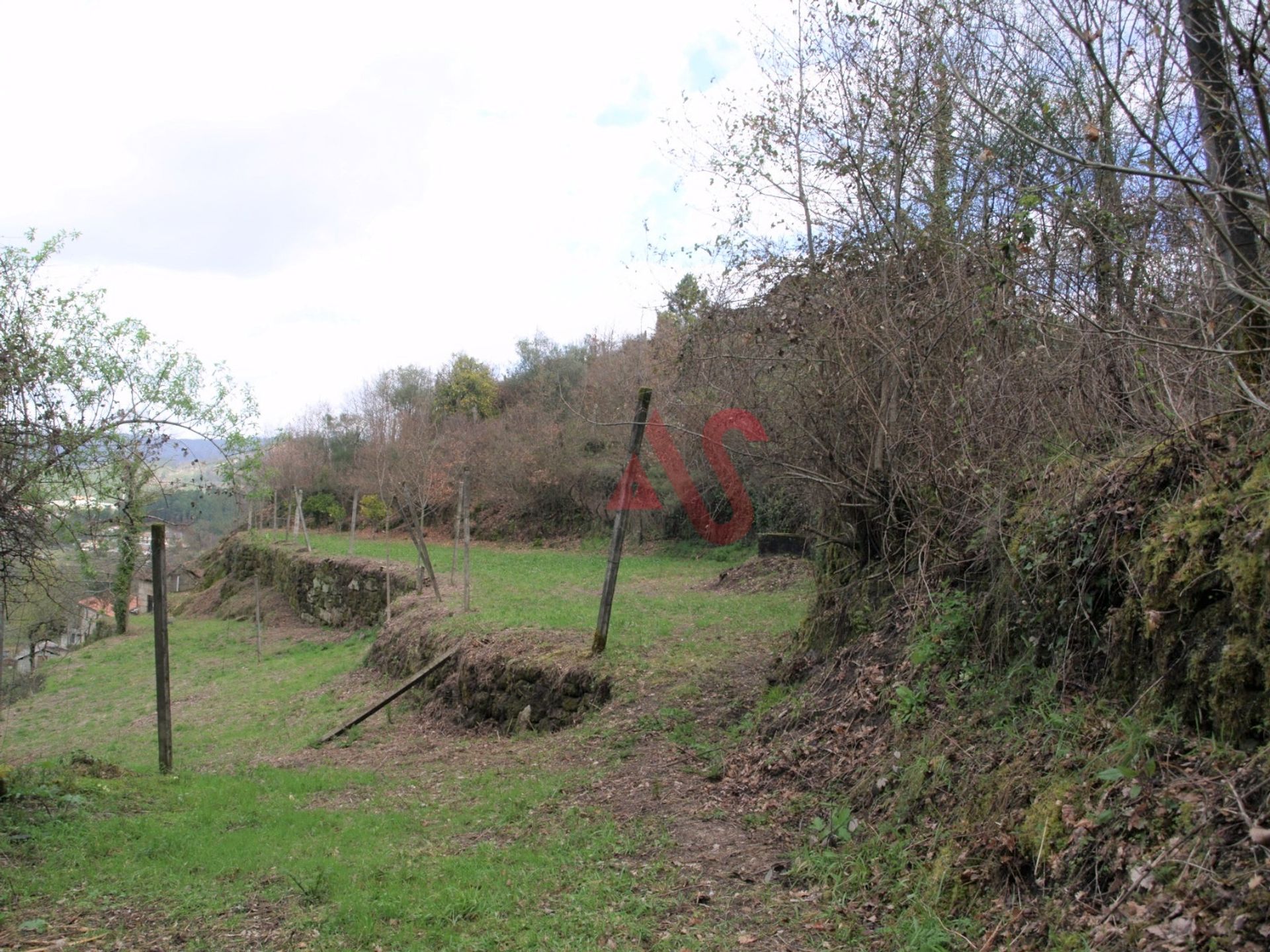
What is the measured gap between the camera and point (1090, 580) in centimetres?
454

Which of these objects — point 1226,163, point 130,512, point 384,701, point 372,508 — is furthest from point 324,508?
point 1226,163

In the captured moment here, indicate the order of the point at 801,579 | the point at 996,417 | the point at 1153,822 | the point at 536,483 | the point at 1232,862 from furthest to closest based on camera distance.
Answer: the point at 536,483 → the point at 801,579 → the point at 996,417 → the point at 1153,822 → the point at 1232,862

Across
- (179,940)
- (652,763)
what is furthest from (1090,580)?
(179,940)

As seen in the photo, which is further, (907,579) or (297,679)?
(297,679)

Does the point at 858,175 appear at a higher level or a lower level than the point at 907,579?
higher

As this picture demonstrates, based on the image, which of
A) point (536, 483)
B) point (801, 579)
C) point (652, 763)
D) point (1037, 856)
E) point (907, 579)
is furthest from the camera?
point (536, 483)

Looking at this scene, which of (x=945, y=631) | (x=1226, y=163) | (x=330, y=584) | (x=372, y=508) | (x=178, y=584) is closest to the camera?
(x=1226, y=163)

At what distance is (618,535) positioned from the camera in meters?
9.32

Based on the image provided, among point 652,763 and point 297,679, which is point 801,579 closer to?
point 652,763

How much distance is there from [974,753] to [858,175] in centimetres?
510

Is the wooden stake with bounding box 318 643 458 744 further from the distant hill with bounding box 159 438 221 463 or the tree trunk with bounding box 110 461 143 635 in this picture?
the distant hill with bounding box 159 438 221 463

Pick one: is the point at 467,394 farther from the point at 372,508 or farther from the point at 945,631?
the point at 945,631

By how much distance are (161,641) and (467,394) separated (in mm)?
28042

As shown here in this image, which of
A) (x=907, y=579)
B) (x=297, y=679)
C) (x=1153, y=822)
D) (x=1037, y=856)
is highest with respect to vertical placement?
(x=907, y=579)
